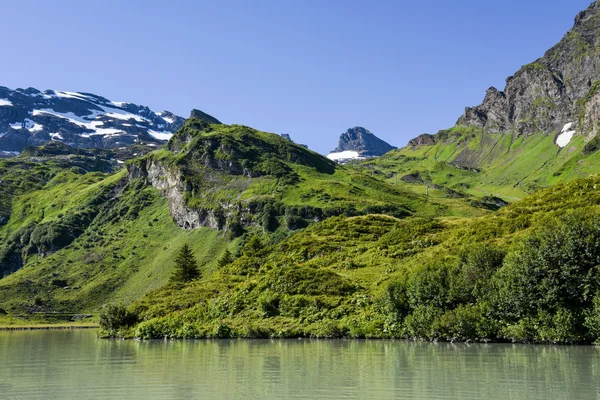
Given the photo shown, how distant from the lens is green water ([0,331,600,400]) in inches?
1442

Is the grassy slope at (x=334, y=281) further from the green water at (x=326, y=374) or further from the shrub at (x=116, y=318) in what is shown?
the green water at (x=326, y=374)

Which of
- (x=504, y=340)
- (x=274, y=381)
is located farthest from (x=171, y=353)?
(x=504, y=340)

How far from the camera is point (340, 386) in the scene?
38938 millimetres

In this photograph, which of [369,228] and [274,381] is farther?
[369,228]

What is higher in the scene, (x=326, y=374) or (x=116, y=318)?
(x=116, y=318)

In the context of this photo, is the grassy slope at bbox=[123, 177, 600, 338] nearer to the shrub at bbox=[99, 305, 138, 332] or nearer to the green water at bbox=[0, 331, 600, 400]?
the shrub at bbox=[99, 305, 138, 332]

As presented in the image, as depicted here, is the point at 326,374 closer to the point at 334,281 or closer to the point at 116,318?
the point at 334,281

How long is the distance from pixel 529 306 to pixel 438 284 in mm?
13856

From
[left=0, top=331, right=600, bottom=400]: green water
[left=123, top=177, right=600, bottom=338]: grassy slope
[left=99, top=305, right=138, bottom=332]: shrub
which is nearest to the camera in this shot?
[left=0, top=331, right=600, bottom=400]: green water

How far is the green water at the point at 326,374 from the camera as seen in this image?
120 feet

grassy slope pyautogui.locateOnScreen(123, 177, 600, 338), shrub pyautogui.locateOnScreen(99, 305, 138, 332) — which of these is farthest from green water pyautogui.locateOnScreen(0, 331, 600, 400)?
→ shrub pyautogui.locateOnScreen(99, 305, 138, 332)

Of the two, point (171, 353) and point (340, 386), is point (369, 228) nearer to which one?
point (171, 353)

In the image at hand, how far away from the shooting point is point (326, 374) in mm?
44656

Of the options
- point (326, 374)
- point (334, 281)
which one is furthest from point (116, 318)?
point (326, 374)
